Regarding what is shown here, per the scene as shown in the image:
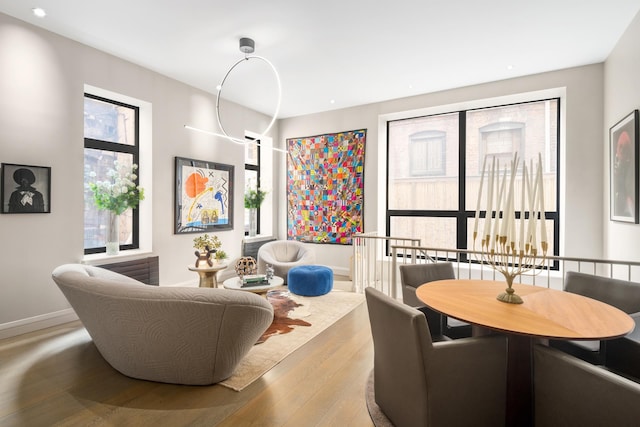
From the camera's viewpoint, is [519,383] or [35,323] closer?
[519,383]

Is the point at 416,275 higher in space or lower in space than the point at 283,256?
higher

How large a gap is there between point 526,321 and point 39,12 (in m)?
4.63

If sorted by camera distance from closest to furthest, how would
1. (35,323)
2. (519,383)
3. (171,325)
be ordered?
(519,383) → (171,325) → (35,323)

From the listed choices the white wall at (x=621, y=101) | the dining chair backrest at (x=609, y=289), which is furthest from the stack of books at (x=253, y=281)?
the white wall at (x=621, y=101)

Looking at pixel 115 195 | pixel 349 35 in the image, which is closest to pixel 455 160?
pixel 349 35

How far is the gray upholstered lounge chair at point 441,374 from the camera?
5.04ft

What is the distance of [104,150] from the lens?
4.17m

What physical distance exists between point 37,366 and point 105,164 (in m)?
2.52

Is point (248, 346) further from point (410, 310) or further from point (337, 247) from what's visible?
point (337, 247)

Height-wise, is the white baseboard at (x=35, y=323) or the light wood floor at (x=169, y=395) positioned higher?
the white baseboard at (x=35, y=323)

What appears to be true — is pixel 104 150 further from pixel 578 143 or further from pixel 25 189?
pixel 578 143

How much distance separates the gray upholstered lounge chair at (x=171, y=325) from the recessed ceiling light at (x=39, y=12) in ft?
8.36

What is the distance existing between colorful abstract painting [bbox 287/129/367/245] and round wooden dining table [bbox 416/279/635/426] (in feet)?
13.3

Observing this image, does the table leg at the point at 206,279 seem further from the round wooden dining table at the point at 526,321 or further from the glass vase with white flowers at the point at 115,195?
the round wooden dining table at the point at 526,321
